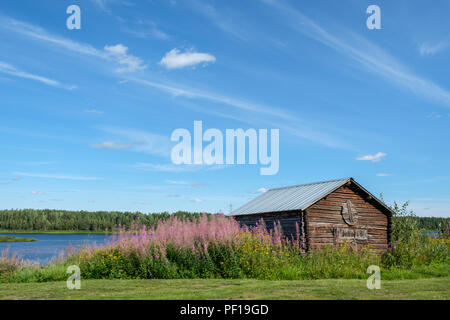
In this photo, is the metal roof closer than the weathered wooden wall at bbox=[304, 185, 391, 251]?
No

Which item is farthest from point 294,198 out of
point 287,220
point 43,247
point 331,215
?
point 43,247

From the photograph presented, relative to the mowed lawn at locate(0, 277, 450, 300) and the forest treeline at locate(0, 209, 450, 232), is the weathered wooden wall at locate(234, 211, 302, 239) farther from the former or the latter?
the forest treeline at locate(0, 209, 450, 232)

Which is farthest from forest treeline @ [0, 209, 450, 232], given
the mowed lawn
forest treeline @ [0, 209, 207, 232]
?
the mowed lawn

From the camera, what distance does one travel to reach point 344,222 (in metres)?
23.5

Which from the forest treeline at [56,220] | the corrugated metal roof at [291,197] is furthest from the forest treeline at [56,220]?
the corrugated metal roof at [291,197]

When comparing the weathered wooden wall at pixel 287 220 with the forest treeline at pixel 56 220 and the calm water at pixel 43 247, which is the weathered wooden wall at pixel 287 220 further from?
the forest treeline at pixel 56 220

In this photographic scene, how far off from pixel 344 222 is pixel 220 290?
14386mm

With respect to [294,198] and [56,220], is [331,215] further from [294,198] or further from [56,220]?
[56,220]

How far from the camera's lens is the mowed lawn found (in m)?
9.96

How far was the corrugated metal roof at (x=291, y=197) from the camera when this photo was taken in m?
22.9

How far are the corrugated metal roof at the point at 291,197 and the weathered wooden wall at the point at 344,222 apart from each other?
1.38 feet

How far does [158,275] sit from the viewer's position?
47.2 ft

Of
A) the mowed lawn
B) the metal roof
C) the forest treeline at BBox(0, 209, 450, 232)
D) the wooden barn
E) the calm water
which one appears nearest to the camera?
the mowed lawn
